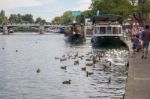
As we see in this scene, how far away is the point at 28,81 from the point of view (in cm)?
3147

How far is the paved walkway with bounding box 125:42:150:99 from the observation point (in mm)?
19855

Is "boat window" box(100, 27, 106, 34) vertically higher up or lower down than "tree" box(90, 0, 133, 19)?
lower down

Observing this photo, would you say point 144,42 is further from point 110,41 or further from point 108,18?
point 108,18

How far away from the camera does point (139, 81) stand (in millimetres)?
23391

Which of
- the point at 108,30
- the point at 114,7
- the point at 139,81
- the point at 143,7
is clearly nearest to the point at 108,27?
the point at 108,30

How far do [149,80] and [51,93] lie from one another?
4.79 m

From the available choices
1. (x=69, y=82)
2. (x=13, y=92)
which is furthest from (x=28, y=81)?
(x=13, y=92)

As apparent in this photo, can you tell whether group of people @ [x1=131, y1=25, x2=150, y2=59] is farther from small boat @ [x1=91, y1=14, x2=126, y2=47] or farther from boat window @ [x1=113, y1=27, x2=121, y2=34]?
boat window @ [x1=113, y1=27, x2=121, y2=34]

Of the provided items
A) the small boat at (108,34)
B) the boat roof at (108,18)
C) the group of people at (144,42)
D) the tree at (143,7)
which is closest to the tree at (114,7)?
the tree at (143,7)

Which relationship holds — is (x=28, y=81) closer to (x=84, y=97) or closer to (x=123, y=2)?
(x=84, y=97)

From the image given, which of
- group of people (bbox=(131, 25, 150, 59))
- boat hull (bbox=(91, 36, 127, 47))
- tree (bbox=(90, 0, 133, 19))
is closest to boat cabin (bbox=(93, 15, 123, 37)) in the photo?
boat hull (bbox=(91, 36, 127, 47))

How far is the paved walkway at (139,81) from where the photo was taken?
65.1 feet

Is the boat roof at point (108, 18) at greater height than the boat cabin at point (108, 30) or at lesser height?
greater

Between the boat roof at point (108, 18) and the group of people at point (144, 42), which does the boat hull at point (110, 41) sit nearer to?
the boat roof at point (108, 18)
